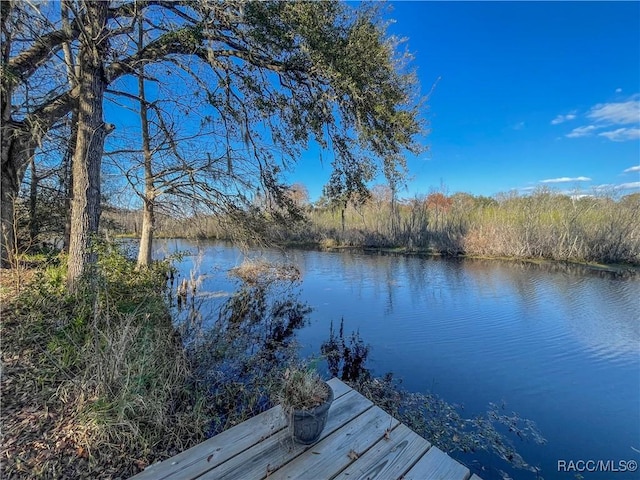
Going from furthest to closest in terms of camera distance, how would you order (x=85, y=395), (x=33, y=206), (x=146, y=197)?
1. (x=146, y=197)
2. (x=33, y=206)
3. (x=85, y=395)

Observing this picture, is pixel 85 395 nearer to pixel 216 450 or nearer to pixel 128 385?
pixel 128 385

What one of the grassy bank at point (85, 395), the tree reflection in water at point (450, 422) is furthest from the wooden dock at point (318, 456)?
the tree reflection in water at point (450, 422)

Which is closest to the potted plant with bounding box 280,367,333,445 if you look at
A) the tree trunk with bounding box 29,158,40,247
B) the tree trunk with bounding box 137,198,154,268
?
the tree trunk with bounding box 137,198,154,268

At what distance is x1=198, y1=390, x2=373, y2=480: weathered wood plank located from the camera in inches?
61.6

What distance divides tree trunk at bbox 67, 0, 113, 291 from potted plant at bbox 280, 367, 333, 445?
341 centimetres

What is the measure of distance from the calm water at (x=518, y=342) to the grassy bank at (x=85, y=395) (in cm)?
209

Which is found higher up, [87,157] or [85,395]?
[87,157]

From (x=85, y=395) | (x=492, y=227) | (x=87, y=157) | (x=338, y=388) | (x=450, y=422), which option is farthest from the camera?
(x=492, y=227)

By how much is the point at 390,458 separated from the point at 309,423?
1.74 ft

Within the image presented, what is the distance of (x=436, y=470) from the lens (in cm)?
165

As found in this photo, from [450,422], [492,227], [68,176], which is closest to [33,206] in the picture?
[68,176]

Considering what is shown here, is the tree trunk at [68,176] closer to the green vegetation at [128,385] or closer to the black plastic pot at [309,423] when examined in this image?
the green vegetation at [128,385]

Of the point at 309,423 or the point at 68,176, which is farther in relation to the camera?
the point at 68,176

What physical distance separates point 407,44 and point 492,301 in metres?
5.45
